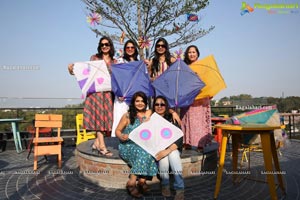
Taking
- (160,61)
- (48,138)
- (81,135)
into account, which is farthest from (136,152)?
(81,135)

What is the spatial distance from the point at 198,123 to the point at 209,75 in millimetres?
742

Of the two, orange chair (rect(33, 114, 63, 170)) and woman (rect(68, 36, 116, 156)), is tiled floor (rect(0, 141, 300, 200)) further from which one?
woman (rect(68, 36, 116, 156))

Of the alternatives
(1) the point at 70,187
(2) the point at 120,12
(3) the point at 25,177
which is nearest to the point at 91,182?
(1) the point at 70,187

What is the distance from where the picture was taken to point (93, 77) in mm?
3705

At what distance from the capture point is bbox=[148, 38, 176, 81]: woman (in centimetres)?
375

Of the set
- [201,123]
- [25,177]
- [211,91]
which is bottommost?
[25,177]

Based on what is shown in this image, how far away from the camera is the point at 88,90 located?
12.1 feet

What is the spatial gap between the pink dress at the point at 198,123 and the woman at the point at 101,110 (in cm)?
118

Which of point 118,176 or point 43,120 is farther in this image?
point 43,120

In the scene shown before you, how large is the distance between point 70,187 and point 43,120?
1.74m

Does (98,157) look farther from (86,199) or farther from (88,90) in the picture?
(88,90)

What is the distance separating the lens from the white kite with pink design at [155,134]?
3.01 m

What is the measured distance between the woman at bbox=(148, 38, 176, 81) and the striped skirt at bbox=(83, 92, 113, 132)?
Answer: 0.79m

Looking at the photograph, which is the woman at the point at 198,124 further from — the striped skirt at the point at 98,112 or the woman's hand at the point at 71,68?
the woman's hand at the point at 71,68
